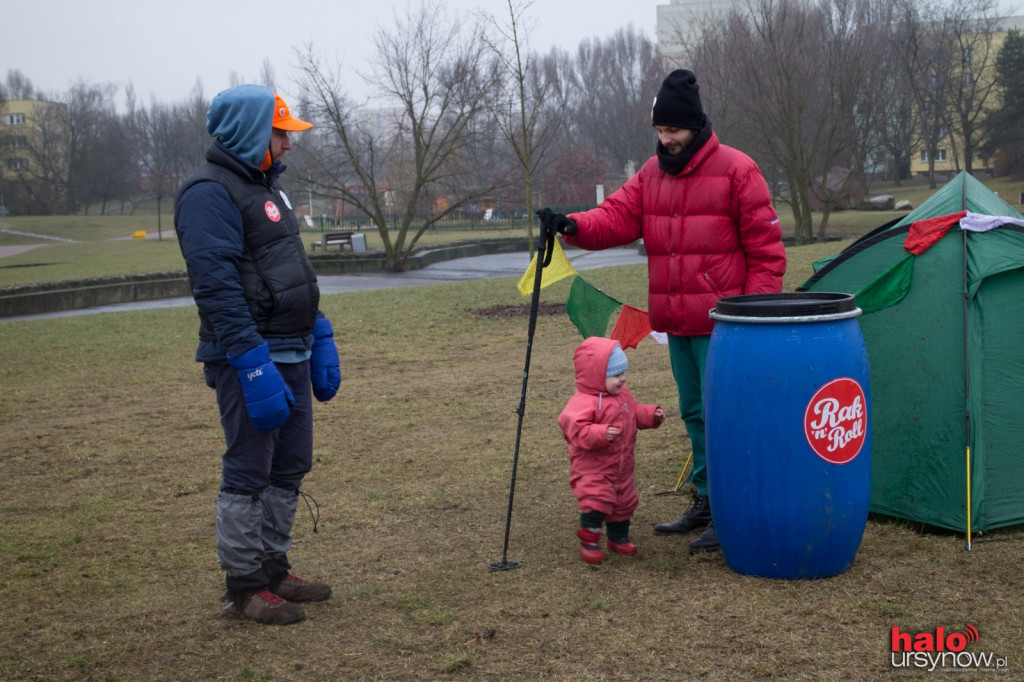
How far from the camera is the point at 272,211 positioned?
3752mm

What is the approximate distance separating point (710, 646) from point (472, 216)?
46073 mm

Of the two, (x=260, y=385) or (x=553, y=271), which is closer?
(x=260, y=385)

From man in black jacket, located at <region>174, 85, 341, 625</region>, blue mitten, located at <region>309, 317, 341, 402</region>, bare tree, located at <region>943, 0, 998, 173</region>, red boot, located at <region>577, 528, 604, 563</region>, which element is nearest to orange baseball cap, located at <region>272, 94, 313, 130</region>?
man in black jacket, located at <region>174, 85, 341, 625</region>

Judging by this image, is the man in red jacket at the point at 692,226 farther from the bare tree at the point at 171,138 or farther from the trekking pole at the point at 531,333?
the bare tree at the point at 171,138

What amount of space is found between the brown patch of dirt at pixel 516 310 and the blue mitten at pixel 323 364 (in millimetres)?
9573

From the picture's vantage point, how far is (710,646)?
331cm

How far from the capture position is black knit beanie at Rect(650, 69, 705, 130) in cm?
420

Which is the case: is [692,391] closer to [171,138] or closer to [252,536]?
[252,536]

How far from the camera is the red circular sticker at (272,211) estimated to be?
3.73 meters

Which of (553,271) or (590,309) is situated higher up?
(553,271)

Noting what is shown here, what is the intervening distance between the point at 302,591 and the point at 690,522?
188 centimetres

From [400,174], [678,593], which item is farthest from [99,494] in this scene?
[400,174]

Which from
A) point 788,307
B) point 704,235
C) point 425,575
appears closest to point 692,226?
point 704,235

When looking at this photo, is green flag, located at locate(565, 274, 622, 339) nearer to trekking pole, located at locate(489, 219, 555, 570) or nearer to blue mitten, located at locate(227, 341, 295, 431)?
trekking pole, located at locate(489, 219, 555, 570)
